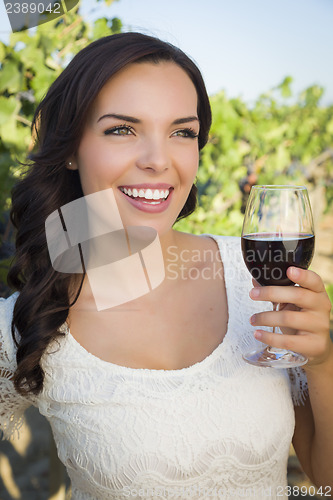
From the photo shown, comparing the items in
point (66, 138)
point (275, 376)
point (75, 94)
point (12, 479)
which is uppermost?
point (75, 94)

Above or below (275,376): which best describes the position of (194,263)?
above

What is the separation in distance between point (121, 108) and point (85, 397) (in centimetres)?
89

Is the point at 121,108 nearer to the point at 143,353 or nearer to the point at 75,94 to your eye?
the point at 75,94

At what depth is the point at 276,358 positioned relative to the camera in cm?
137

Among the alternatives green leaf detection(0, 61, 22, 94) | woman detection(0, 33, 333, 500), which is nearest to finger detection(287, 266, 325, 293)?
woman detection(0, 33, 333, 500)

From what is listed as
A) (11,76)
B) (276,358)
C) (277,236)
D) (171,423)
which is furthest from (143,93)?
(11,76)

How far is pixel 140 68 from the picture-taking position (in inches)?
65.8

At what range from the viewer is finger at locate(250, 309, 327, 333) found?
3.97 feet

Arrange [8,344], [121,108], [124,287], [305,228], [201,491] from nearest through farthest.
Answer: [305,228] → [201,491] → [121,108] → [8,344] → [124,287]

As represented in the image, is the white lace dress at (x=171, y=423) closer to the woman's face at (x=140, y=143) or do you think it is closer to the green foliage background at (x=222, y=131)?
the woman's face at (x=140, y=143)

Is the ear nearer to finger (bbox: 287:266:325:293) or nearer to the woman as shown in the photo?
the woman

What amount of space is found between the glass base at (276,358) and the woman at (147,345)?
43 millimetres

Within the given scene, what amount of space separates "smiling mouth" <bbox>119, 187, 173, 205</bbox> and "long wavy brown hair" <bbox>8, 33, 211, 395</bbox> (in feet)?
0.90

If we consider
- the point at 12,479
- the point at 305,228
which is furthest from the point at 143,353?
the point at 12,479
